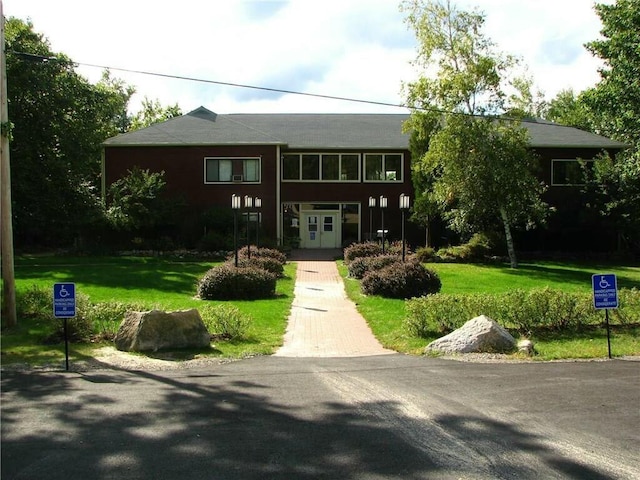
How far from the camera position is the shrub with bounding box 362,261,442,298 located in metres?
16.8

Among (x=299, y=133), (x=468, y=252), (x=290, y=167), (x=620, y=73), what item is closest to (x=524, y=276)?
(x=468, y=252)

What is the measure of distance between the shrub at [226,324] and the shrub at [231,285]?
4774mm

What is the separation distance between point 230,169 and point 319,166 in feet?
16.4

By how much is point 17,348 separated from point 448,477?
8204 mm

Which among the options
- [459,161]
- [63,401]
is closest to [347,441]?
[63,401]

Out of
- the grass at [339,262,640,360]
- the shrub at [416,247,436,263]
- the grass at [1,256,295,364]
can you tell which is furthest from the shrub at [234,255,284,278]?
the shrub at [416,247,436,263]

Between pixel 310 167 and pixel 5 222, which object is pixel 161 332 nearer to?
pixel 5 222

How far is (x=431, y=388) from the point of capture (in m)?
7.27

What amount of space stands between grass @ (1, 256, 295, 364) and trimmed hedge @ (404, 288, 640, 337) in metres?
2.90

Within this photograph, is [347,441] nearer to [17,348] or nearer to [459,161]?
[17,348]

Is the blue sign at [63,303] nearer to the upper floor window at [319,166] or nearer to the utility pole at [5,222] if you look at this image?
the utility pole at [5,222]

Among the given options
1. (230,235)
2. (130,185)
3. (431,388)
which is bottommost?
(431,388)

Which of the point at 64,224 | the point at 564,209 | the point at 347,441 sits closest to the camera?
the point at 347,441

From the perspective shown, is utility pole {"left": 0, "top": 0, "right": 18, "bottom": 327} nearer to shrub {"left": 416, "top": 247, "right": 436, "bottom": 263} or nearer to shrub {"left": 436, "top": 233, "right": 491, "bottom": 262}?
shrub {"left": 416, "top": 247, "right": 436, "bottom": 263}
